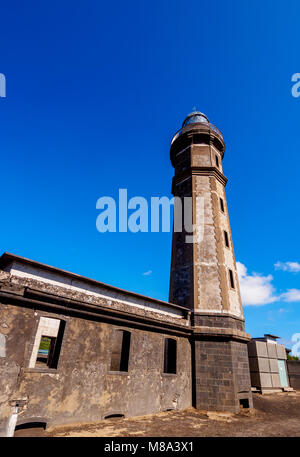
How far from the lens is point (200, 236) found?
599 inches

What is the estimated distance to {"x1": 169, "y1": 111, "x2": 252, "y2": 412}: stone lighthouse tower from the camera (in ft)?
38.8

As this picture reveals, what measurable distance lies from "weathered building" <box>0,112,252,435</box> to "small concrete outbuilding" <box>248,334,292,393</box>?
7.18 meters

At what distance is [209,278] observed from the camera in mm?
14000

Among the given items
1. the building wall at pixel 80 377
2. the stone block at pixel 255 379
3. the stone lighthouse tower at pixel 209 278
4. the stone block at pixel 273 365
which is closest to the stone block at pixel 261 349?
the stone block at pixel 273 365

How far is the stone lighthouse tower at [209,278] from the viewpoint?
11.8m

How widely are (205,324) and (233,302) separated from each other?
6.89ft

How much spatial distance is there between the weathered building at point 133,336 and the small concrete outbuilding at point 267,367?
23.6 feet

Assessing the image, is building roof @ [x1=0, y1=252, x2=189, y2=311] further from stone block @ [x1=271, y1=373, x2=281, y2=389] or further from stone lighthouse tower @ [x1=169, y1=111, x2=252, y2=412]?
stone block @ [x1=271, y1=373, x2=281, y2=389]

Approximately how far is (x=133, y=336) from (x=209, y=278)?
5662 millimetres

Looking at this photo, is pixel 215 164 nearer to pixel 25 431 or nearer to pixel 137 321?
pixel 137 321

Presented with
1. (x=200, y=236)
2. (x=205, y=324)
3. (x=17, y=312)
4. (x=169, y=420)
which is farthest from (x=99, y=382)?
(x=200, y=236)

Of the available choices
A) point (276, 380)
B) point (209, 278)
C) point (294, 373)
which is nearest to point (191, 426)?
point (209, 278)

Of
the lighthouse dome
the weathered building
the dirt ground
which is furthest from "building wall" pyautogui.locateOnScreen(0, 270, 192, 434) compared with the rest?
the lighthouse dome

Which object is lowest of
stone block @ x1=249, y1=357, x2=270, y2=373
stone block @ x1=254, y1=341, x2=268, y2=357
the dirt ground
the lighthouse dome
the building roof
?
the dirt ground
